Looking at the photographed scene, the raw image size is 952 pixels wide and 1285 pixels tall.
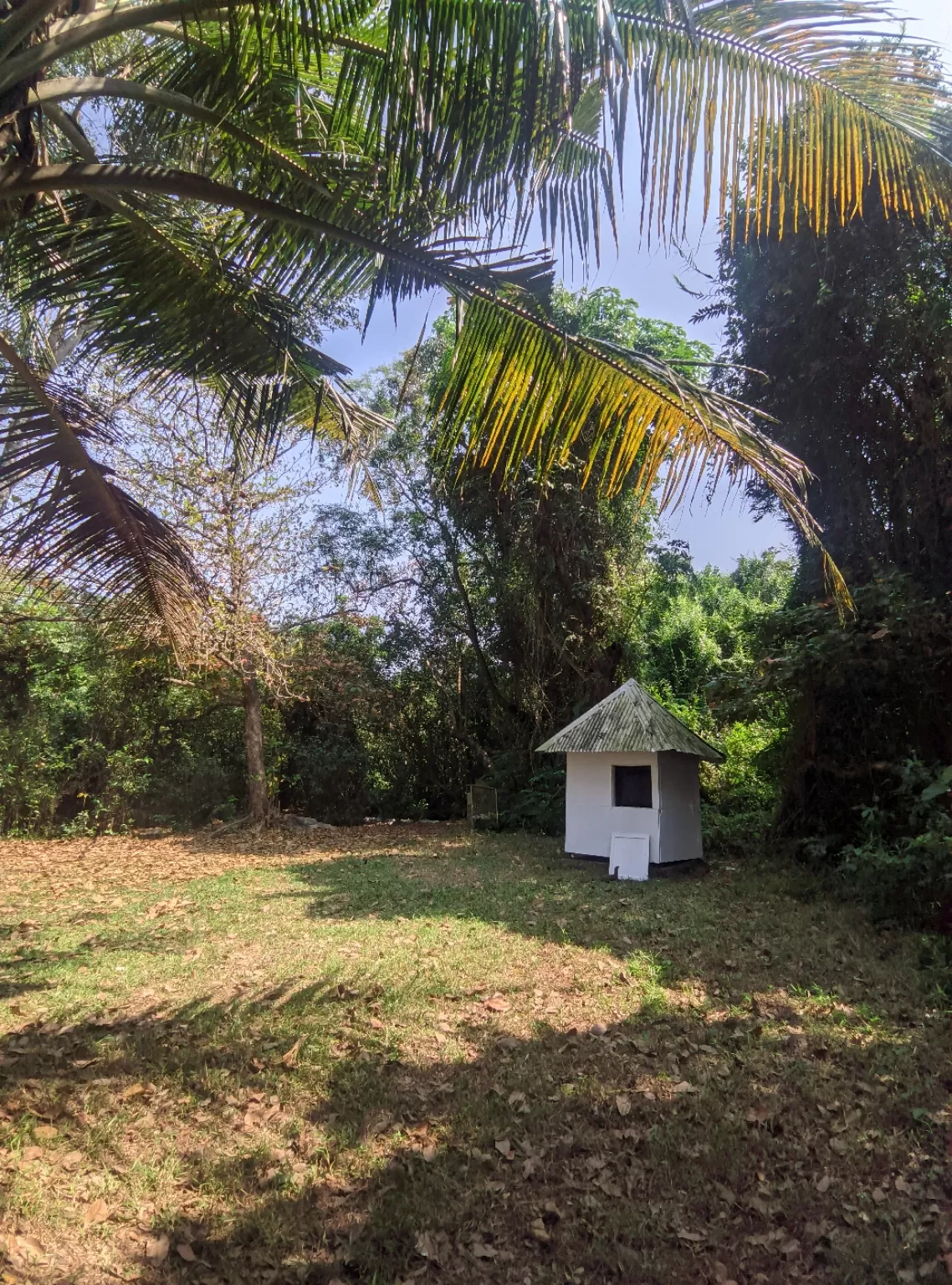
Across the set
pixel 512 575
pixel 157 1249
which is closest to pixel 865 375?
pixel 512 575

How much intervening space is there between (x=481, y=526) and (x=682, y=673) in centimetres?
579

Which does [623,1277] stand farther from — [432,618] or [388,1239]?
[432,618]

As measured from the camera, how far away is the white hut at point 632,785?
10.4m

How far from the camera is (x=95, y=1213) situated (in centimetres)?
299

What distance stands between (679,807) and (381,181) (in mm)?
9381

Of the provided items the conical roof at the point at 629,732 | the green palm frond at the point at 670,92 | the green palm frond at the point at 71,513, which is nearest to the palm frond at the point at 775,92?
the green palm frond at the point at 670,92

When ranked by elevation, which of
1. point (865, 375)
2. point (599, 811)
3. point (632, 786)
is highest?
point (865, 375)

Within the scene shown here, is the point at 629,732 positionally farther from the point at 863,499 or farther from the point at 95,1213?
the point at 95,1213

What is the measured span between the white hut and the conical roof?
0.01m

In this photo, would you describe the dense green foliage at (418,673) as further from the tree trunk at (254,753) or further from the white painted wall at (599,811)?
the white painted wall at (599,811)

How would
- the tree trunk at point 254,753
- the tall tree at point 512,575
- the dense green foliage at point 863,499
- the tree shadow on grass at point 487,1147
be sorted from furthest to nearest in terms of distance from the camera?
1. the tall tree at point 512,575
2. the tree trunk at point 254,753
3. the dense green foliage at point 863,499
4. the tree shadow on grass at point 487,1147

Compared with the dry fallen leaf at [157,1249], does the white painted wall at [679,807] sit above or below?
above

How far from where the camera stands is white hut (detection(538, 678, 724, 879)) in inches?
411

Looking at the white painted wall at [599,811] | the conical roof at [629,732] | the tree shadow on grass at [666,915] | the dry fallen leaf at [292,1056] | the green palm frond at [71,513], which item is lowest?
the tree shadow on grass at [666,915]
